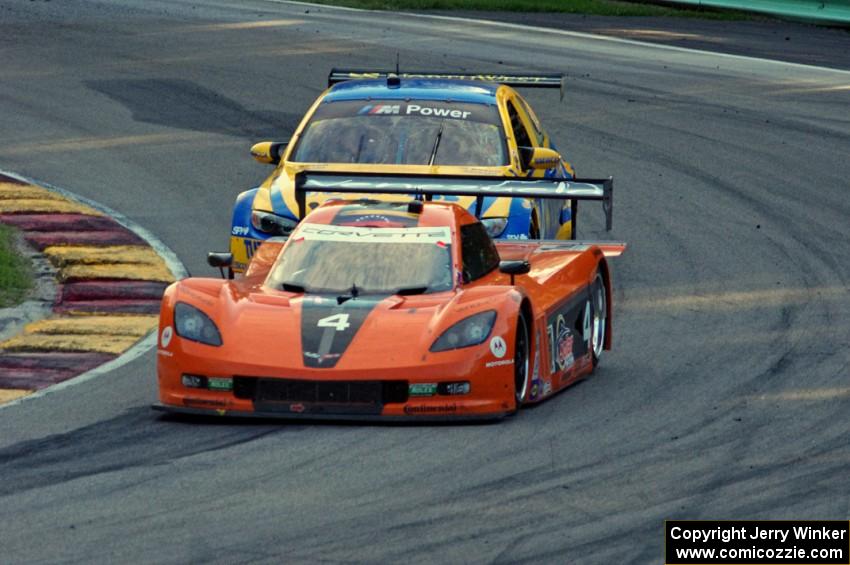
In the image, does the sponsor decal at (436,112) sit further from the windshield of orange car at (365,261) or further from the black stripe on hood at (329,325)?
the black stripe on hood at (329,325)

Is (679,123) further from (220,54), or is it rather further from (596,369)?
(596,369)

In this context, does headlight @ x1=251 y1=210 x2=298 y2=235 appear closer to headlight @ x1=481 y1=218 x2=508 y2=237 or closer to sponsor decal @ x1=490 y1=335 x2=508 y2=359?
headlight @ x1=481 y1=218 x2=508 y2=237

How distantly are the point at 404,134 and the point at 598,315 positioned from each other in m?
3.33

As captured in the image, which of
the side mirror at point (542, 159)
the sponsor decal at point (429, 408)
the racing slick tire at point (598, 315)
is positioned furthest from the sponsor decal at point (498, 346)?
the side mirror at point (542, 159)

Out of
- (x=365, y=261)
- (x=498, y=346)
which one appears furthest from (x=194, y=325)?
(x=498, y=346)

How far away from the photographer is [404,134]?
15016 millimetres

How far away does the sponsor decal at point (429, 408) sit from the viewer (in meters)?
9.99

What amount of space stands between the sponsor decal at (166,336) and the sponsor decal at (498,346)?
1.81 metres

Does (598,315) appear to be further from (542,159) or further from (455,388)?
(542,159)

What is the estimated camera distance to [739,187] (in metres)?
19.3

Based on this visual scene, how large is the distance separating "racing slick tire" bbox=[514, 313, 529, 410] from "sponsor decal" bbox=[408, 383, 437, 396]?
568mm

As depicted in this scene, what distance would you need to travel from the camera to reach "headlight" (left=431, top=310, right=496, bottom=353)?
10141 mm

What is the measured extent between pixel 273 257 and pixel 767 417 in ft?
10.9

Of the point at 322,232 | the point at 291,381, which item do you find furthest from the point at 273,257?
the point at 291,381
